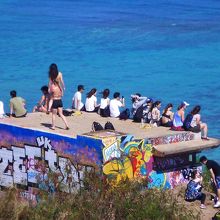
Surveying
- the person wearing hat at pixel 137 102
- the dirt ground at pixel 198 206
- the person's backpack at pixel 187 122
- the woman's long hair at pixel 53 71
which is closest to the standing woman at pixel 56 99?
the woman's long hair at pixel 53 71

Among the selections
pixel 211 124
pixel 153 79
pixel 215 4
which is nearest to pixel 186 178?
pixel 211 124

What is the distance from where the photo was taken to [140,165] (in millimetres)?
20625

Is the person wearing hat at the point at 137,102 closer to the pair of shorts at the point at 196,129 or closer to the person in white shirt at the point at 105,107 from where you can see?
the person in white shirt at the point at 105,107

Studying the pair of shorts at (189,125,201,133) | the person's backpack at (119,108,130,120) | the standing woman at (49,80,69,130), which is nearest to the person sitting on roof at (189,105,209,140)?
the pair of shorts at (189,125,201,133)

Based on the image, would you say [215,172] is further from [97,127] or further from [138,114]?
[138,114]

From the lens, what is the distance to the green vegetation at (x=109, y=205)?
17.3 m

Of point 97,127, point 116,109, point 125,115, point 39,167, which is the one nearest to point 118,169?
point 97,127

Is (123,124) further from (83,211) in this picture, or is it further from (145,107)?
(83,211)

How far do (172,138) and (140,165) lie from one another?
138 cm

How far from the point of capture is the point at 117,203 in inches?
687

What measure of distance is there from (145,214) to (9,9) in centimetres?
6863

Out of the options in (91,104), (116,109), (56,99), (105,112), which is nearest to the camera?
(56,99)

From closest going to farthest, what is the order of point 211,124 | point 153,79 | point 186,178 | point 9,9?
point 186,178 < point 211,124 < point 153,79 < point 9,9

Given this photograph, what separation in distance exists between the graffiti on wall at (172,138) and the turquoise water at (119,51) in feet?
33.8
